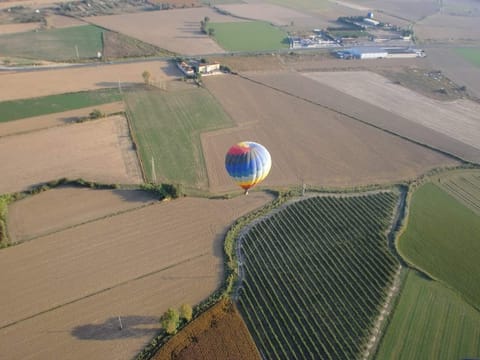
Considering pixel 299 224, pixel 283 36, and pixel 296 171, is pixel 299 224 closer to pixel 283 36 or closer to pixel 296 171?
pixel 296 171

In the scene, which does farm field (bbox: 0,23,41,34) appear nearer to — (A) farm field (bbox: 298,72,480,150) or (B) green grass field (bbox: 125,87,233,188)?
(B) green grass field (bbox: 125,87,233,188)

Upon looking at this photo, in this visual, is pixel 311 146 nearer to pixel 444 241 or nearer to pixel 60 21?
pixel 444 241

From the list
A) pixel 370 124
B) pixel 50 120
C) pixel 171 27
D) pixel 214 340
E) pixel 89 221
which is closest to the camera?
pixel 214 340

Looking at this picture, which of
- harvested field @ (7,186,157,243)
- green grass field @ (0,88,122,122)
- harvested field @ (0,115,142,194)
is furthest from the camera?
green grass field @ (0,88,122,122)

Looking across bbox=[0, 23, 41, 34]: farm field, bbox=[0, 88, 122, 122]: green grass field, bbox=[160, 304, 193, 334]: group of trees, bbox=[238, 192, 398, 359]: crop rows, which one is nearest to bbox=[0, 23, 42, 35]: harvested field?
bbox=[0, 23, 41, 34]: farm field

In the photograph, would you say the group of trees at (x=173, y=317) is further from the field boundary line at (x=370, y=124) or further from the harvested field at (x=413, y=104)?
the harvested field at (x=413, y=104)

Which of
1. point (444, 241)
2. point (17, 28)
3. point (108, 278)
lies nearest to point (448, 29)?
point (444, 241)

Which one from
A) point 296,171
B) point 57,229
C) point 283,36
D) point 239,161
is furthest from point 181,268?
point 283,36
